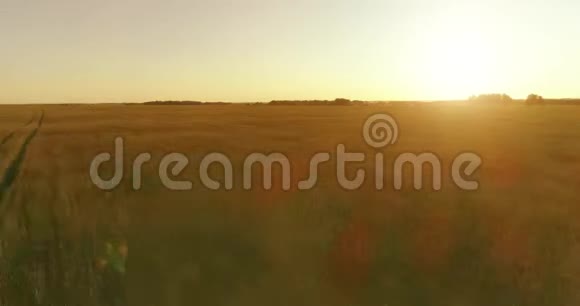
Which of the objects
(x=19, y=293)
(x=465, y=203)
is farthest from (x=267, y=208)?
(x=19, y=293)

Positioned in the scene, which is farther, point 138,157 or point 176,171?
point 138,157

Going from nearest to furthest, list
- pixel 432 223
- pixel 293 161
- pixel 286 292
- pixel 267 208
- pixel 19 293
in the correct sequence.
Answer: pixel 19 293
pixel 286 292
pixel 432 223
pixel 267 208
pixel 293 161

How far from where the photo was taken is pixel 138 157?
58.6ft

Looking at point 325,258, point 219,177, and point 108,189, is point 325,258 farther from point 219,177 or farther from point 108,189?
point 219,177

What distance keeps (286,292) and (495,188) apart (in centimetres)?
687

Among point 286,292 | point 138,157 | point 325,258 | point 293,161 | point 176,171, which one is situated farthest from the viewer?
point 138,157

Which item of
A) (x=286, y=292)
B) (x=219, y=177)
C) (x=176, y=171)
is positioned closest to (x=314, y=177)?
(x=219, y=177)

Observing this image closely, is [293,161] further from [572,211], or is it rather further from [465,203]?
[572,211]

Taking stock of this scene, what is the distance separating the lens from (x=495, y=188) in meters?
12.9

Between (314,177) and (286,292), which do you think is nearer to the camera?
(286,292)

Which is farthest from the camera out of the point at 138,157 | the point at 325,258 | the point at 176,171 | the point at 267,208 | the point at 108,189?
the point at 138,157

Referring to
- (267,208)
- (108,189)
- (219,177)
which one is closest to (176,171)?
(219,177)

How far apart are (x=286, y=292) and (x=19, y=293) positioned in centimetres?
266

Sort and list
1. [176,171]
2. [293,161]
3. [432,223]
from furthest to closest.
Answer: [293,161], [176,171], [432,223]
